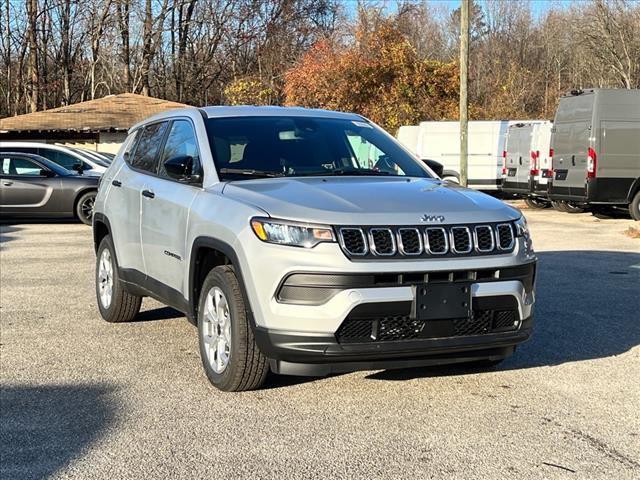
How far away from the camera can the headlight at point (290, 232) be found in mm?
4344

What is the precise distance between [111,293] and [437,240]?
11.9 ft

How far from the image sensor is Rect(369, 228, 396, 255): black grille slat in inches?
171

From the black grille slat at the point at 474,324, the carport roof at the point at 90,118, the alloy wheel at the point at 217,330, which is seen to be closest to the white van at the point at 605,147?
the black grille slat at the point at 474,324

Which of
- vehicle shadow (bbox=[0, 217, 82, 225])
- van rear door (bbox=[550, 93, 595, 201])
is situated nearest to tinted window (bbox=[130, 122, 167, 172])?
vehicle shadow (bbox=[0, 217, 82, 225])

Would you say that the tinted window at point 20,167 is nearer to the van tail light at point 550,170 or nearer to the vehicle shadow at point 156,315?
the vehicle shadow at point 156,315

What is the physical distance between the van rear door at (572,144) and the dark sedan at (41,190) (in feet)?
32.8

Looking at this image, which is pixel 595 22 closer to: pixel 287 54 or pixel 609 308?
pixel 287 54

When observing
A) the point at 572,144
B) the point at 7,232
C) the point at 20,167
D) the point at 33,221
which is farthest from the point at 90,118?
the point at 572,144

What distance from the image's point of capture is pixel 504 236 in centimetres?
473

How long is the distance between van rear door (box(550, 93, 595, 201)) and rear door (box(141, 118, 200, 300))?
1270 cm

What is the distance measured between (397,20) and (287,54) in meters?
11.8

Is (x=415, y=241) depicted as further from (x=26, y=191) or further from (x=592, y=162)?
(x=26, y=191)

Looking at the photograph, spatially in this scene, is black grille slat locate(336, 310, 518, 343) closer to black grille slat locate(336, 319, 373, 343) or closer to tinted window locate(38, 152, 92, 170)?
black grille slat locate(336, 319, 373, 343)

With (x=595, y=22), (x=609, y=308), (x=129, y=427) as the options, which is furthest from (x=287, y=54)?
(x=129, y=427)
